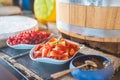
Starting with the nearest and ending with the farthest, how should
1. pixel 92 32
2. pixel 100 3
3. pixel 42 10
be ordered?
pixel 100 3 → pixel 92 32 → pixel 42 10

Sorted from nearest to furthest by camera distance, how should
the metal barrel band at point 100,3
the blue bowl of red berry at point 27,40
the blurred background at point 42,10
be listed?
the metal barrel band at point 100,3 → the blue bowl of red berry at point 27,40 → the blurred background at point 42,10

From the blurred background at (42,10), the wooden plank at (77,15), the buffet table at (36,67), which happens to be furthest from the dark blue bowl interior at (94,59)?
the blurred background at (42,10)

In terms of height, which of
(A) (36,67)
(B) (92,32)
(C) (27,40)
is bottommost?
(A) (36,67)

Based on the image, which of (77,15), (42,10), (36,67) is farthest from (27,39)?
(42,10)

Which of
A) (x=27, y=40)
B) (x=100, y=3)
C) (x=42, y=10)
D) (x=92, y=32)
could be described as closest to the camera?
(x=100, y=3)

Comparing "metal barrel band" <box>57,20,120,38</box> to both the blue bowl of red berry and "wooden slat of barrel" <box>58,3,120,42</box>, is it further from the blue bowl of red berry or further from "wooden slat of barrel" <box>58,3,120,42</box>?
the blue bowl of red berry

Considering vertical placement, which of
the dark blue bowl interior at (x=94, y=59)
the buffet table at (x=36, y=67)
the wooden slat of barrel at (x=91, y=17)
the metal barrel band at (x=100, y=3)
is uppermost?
the metal barrel band at (x=100, y=3)

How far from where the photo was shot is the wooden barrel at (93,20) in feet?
3.48

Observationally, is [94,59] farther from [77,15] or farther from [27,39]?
[27,39]

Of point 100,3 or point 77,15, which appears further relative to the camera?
point 77,15

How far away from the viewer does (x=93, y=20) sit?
1109 millimetres

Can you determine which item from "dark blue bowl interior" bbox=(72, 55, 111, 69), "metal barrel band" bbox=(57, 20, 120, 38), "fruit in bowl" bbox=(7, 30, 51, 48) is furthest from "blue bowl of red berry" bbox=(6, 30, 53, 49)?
"dark blue bowl interior" bbox=(72, 55, 111, 69)

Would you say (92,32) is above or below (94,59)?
above

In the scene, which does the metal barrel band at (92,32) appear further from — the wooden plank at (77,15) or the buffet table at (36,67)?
the buffet table at (36,67)
